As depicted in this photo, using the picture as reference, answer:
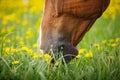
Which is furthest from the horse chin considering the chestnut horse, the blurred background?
the blurred background

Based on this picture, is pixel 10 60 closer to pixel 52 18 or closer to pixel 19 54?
pixel 19 54

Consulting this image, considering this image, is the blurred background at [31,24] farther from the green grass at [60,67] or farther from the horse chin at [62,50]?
the horse chin at [62,50]

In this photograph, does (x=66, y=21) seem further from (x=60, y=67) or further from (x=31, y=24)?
(x=31, y=24)

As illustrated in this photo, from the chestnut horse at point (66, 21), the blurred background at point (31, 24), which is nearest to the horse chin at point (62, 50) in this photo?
the chestnut horse at point (66, 21)

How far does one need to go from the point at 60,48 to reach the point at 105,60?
1.57 feet

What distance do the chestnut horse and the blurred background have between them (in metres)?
0.51

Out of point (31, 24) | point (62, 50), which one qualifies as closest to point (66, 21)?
point (62, 50)

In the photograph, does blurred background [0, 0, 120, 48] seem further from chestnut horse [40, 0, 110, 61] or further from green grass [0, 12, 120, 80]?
chestnut horse [40, 0, 110, 61]

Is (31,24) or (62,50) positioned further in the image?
(31,24)

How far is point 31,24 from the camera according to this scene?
7.16 metres

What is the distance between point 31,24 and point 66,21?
4.12m

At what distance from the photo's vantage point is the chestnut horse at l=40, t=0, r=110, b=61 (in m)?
3.02

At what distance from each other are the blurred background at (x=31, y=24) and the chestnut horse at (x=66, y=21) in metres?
0.51

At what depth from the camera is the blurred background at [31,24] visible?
515cm
